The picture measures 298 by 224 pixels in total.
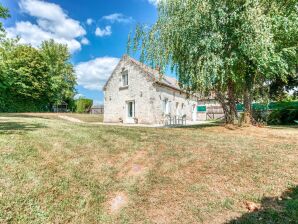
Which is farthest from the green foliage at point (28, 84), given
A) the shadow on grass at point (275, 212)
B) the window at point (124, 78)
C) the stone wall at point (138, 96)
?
the shadow on grass at point (275, 212)

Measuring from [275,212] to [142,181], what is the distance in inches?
105

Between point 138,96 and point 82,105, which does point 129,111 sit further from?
point 82,105

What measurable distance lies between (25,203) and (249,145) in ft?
21.9

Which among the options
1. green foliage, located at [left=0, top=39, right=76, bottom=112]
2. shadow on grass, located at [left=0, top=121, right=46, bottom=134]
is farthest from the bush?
green foliage, located at [left=0, top=39, right=76, bottom=112]

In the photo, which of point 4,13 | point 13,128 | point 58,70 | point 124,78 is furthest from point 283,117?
point 58,70

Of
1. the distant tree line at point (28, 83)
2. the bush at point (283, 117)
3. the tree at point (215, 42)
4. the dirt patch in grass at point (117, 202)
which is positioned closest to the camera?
the dirt patch in grass at point (117, 202)

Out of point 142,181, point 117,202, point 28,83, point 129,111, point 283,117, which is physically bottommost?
point 117,202

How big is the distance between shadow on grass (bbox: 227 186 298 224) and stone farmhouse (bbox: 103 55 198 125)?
555 inches

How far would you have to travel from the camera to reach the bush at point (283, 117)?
780 inches

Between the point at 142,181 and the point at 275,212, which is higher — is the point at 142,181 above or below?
above

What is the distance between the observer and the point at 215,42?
10562 millimetres

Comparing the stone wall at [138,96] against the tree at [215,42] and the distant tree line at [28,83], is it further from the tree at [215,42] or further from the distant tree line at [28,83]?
the distant tree line at [28,83]

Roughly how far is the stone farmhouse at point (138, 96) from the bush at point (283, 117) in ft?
26.2

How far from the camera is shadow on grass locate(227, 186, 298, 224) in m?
3.82
